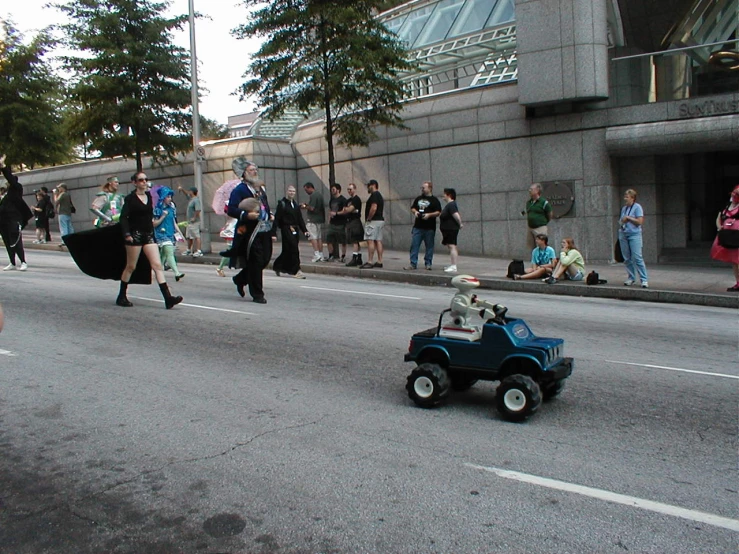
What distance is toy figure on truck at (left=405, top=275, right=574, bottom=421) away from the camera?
5309 millimetres

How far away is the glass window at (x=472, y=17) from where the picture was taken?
74.0 ft

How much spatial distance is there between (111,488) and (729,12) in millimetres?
16760

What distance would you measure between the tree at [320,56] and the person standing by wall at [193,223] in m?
2.90

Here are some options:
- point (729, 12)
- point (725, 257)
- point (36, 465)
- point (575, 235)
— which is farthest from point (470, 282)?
point (729, 12)

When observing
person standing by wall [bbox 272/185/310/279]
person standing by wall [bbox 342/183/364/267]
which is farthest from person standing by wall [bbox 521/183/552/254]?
person standing by wall [bbox 272/185/310/279]

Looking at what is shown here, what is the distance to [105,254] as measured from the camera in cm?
1071

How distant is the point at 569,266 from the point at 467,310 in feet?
29.1

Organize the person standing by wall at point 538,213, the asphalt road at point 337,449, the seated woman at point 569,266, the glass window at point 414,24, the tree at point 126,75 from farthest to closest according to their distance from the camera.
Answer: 1. the glass window at point 414,24
2. the tree at point 126,75
3. the person standing by wall at point 538,213
4. the seated woman at point 569,266
5. the asphalt road at point 337,449

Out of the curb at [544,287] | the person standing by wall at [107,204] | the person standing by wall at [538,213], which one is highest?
the person standing by wall at [107,204]

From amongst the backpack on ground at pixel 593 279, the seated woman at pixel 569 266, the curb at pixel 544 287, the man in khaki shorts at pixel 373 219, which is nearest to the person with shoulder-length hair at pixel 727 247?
the curb at pixel 544 287

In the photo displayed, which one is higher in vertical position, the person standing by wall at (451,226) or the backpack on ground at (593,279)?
the person standing by wall at (451,226)

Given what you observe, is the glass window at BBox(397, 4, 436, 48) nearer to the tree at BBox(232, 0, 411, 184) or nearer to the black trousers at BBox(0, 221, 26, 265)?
the tree at BBox(232, 0, 411, 184)

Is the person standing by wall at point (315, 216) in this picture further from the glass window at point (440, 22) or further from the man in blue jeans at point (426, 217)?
the glass window at point (440, 22)

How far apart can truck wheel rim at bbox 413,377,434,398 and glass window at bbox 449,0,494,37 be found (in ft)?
61.3
